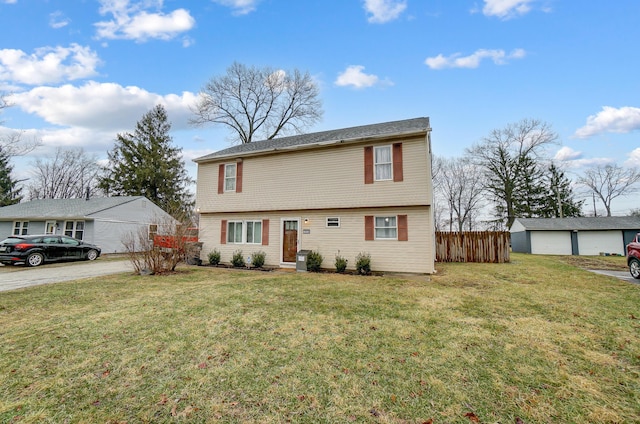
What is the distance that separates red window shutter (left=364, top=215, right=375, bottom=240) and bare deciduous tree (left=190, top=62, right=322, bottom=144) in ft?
56.7

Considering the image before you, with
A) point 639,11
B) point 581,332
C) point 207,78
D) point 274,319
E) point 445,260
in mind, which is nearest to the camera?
point 581,332

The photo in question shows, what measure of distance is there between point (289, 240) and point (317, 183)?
2.87 m

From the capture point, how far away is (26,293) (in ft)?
23.2

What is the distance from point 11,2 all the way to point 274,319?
1593 cm

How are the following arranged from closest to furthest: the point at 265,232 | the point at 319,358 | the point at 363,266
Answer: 1. the point at 319,358
2. the point at 363,266
3. the point at 265,232

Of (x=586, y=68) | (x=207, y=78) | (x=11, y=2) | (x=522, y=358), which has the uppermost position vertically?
(x=207, y=78)

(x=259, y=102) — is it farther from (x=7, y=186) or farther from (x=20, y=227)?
(x=7, y=186)

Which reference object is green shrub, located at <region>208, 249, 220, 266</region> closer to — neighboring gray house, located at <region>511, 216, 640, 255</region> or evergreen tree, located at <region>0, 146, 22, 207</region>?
neighboring gray house, located at <region>511, 216, 640, 255</region>

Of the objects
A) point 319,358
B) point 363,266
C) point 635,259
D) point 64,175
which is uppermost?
point 64,175

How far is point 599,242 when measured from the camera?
22.9m

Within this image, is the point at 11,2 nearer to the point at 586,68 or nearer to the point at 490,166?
the point at 586,68

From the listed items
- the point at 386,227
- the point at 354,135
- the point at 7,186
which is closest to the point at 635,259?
the point at 386,227

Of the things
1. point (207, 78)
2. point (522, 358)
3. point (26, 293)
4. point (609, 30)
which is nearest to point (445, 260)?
point (609, 30)

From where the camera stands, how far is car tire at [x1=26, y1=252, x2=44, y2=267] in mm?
12984
